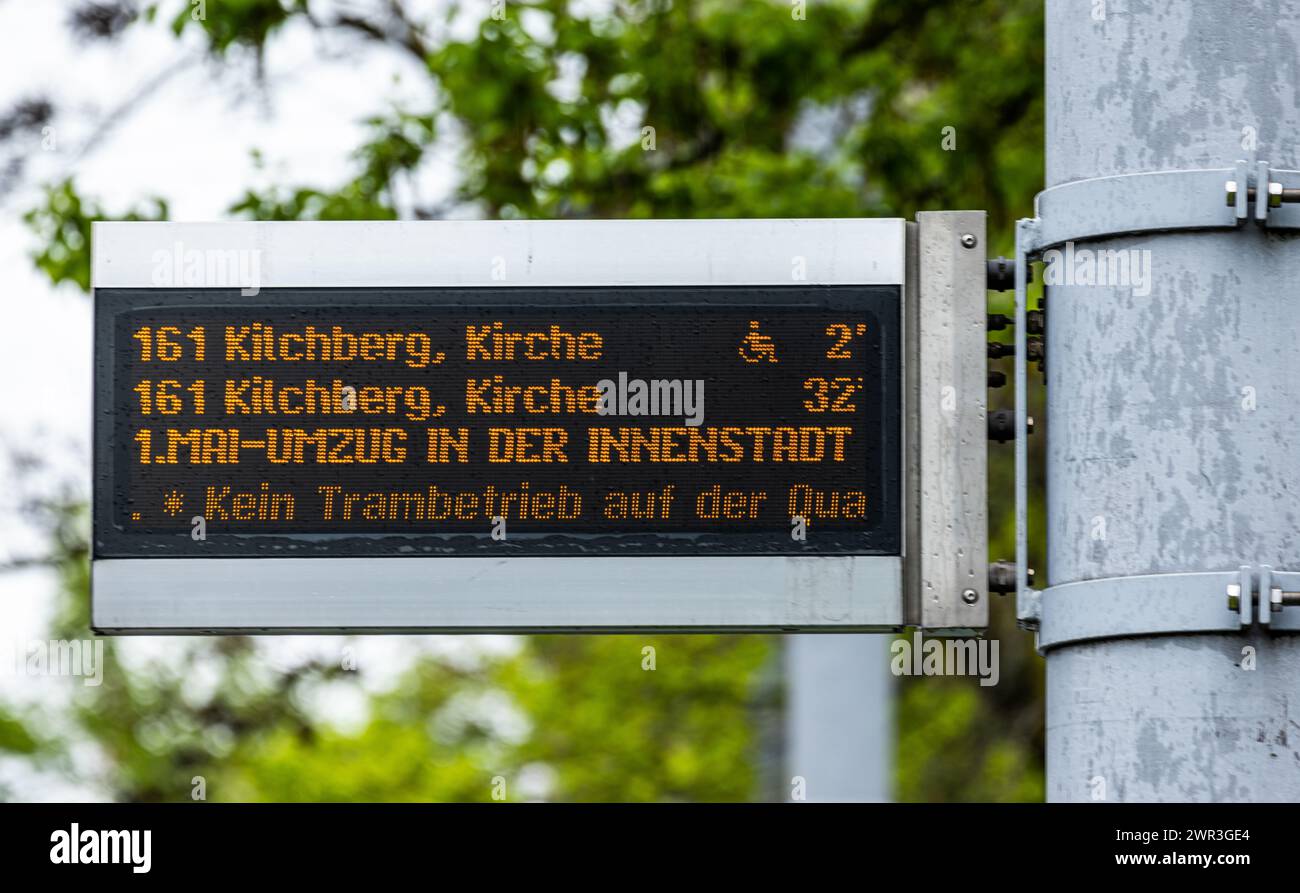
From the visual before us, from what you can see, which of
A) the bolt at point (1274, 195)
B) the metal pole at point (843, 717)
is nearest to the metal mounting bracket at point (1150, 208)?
the bolt at point (1274, 195)

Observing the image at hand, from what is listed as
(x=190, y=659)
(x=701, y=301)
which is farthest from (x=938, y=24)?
(x=190, y=659)

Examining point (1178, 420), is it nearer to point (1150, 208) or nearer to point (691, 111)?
point (1150, 208)

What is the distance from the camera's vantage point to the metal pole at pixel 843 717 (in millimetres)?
13453

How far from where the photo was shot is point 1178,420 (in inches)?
168

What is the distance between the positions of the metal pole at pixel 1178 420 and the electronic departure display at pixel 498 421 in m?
0.58

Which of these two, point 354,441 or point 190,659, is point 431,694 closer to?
point 190,659

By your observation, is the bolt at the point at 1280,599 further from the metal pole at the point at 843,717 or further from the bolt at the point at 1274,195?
the metal pole at the point at 843,717

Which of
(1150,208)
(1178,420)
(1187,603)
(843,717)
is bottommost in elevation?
(843,717)

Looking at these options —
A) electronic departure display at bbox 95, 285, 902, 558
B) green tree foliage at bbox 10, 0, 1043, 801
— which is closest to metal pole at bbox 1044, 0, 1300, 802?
electronic departure display at bbox 95, 285, 902, 558

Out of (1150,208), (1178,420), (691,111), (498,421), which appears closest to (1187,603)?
(1178,420)

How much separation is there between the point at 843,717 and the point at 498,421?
363 inches

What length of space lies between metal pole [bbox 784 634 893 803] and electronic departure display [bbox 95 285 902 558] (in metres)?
8.49

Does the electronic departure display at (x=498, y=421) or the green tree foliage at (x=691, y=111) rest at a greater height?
the green tree foliage at (x=691, y=111)
